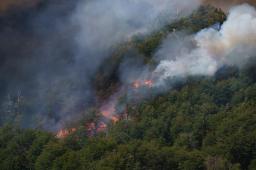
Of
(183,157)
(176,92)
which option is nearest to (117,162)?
(183,157)

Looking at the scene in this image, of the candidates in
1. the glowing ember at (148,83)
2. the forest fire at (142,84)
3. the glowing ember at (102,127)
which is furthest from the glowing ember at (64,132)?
the glowing ember at (148,83)

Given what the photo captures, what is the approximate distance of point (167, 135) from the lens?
76.9 metres

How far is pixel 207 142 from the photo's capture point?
69.9m

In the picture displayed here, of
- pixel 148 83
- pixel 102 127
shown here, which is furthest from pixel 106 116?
pixel 148 83

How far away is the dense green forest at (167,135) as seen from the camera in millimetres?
62719

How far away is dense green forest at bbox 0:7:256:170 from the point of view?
6272 cm

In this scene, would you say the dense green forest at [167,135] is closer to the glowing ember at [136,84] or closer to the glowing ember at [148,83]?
the glowing ember at [148,83]

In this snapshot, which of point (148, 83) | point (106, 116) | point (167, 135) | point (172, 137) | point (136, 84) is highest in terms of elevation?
point (136, 84)

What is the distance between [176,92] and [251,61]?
990cm

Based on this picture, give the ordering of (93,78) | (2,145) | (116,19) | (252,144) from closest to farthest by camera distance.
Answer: (252,144) → (2,145) → (93,78) → (116,19)

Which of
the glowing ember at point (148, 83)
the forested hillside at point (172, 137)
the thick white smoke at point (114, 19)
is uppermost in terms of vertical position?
the thick white smoke at point (114, 19)

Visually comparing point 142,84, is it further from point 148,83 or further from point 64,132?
point 64,132

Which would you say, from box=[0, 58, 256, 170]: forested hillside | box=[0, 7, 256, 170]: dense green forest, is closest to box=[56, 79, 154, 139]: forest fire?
box=[0, 7, 256, 170]: dense green forest

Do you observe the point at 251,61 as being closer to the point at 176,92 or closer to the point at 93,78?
the point at 176,92
